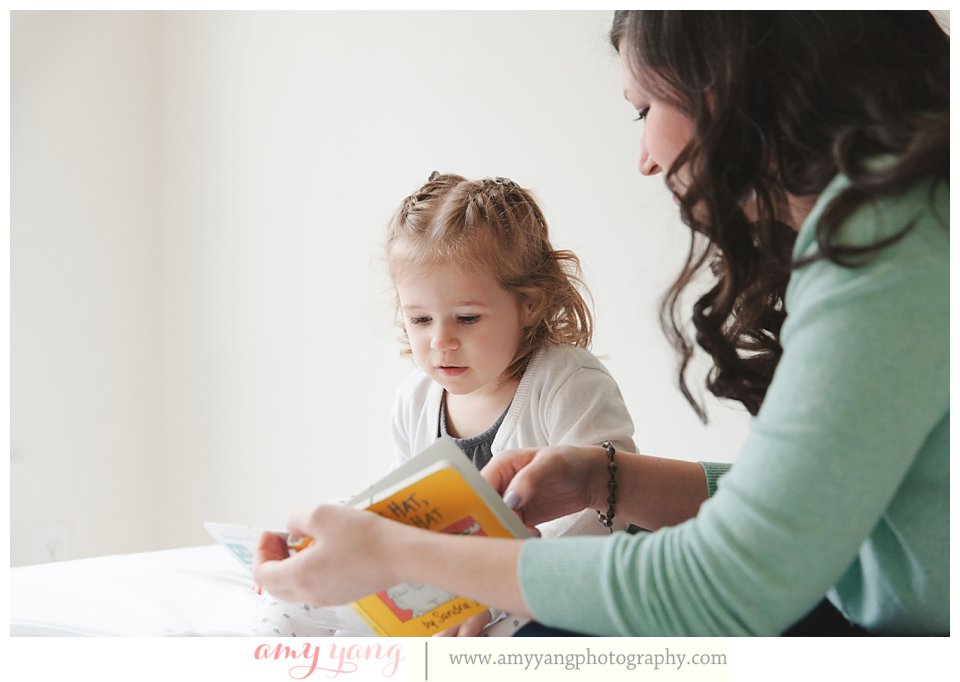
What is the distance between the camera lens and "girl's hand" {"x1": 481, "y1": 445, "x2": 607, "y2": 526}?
113cm

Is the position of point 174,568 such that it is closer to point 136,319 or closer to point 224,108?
point 136,319

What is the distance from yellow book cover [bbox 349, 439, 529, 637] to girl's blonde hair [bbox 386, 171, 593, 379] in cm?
65

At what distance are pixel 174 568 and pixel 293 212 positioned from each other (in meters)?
1.55

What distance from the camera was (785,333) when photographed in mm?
774

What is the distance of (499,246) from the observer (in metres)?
1.56

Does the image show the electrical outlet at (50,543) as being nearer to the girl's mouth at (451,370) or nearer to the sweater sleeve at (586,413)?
the girl's mouth at (451,370)

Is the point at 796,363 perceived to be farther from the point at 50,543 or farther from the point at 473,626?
the point at 50,543

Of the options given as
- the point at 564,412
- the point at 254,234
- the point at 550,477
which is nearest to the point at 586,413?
the point at 564,412

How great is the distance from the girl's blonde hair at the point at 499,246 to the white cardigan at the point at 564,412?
0.07 meters

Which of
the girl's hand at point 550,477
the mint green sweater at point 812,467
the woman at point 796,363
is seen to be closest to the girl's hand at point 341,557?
the woman at point 796,363

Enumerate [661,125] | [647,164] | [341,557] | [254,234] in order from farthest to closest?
[254,234] → [647,164] → [661,125] → [341,557]

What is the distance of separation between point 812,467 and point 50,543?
243 centimetres
